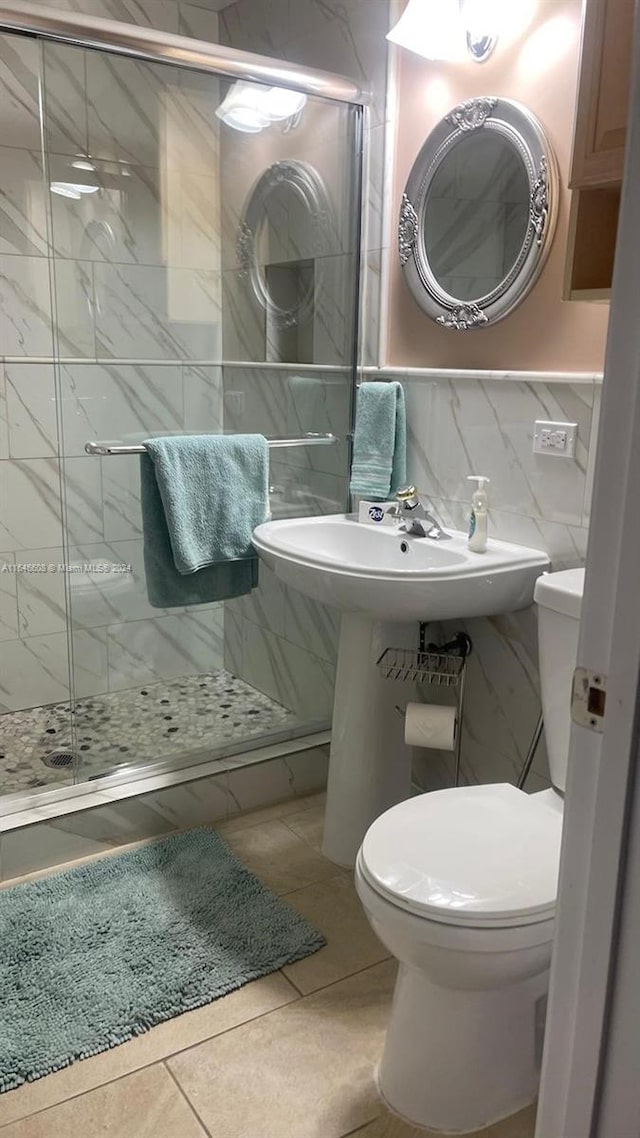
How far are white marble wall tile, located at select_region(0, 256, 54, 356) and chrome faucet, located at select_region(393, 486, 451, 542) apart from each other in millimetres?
1211

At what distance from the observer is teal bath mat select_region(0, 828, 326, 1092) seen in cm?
176

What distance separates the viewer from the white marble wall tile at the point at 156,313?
2.44 metres

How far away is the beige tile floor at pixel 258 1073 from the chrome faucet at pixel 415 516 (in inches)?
39.3

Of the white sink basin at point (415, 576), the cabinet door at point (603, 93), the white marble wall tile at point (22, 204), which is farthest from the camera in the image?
the white marble wall tile at point (22, 204)

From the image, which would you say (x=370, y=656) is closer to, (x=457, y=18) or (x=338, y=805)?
(x=338, y=805)

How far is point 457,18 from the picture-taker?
217 cm

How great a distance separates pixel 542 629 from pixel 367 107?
164cm

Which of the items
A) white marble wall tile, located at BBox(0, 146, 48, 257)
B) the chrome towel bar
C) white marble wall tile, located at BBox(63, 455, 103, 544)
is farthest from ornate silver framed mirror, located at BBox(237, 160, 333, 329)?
white marble wall tile, located at BBox(63, 455, 103, 544)

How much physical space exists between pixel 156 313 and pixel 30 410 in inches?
25.8

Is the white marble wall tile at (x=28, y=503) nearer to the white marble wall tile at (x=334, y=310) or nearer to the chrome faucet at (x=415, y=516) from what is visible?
the white marble wall tile at (x=334, y=310)

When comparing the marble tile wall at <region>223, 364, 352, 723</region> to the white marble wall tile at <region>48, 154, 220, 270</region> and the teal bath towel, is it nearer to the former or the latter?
the teal bath towel

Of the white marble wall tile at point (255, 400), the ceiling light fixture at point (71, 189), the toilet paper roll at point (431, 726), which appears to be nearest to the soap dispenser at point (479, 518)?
the toilet paper roll at point (431, 726)

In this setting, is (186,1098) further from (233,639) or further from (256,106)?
(256,106)

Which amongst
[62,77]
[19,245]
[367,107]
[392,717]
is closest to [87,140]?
[62,77]
